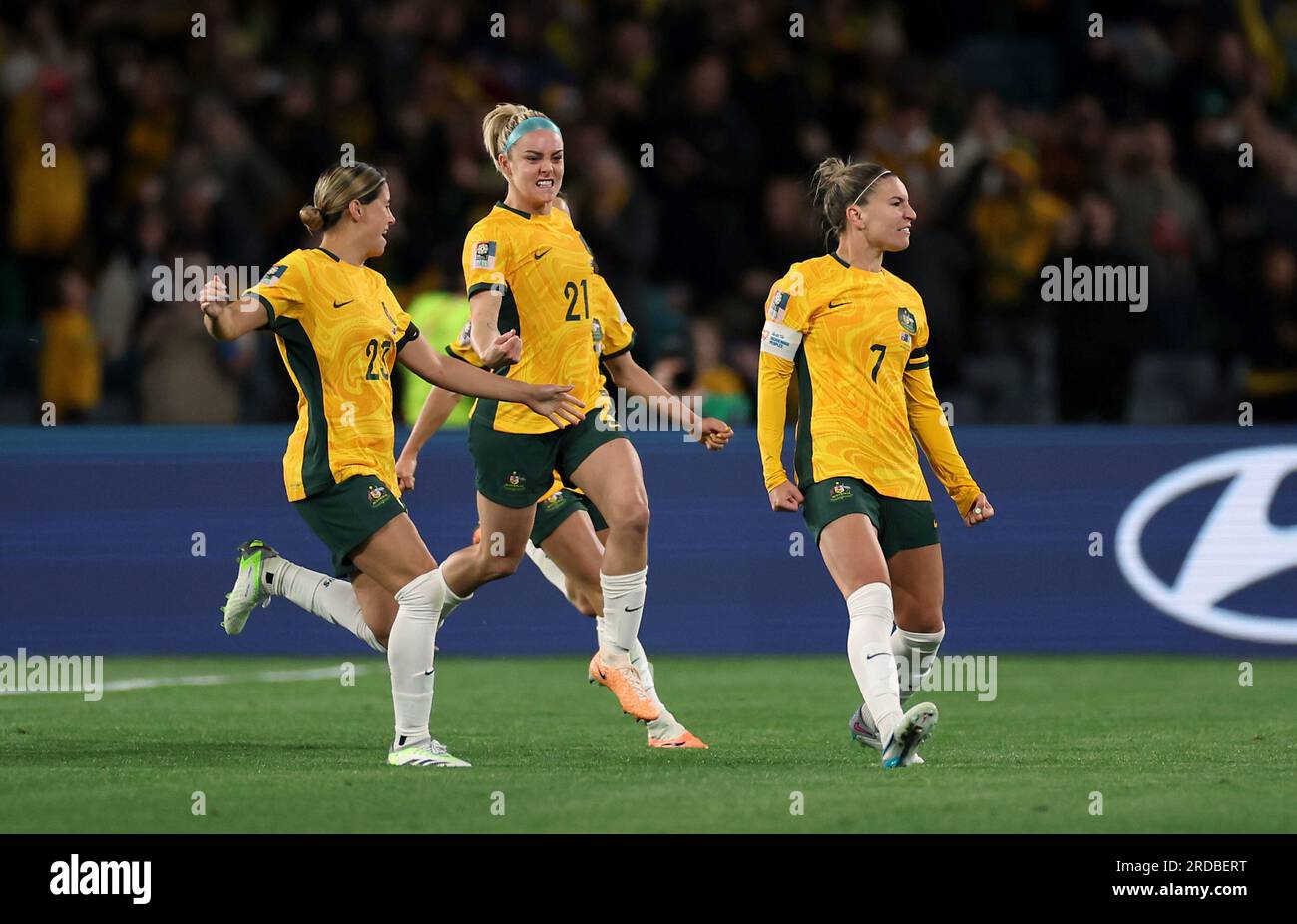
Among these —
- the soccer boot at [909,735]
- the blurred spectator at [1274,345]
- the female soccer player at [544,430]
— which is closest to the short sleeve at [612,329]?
the female soccer player at [544,430]

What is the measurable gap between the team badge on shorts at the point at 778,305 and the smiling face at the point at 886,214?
40cm

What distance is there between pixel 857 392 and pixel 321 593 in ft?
8.23

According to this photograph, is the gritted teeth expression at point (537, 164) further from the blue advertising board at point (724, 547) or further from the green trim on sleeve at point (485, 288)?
the blue advertising board at point (724, 547)

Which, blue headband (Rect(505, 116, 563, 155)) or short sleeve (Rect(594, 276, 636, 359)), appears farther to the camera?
short sleeve (Rect(594, 276, 636, 359))

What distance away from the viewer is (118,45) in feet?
54.9

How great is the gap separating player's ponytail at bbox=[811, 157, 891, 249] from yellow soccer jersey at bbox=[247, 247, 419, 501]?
1704mm

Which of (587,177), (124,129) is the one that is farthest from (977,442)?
(124,129)

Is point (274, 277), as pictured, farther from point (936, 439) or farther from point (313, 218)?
point (936, 439)

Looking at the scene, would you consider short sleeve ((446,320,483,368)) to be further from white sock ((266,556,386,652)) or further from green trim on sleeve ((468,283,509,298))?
white sock ((266,556,386,652))

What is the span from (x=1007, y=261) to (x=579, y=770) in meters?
8.50

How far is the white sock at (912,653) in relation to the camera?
854 centimetres

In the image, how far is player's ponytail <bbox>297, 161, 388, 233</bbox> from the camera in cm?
848

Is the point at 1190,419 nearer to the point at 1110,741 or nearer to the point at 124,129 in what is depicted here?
the point at 1110,741

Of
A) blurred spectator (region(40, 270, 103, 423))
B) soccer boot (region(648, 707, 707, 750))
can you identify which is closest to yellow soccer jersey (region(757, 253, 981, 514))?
soccer boot (region(648, 707, 707, 750))
